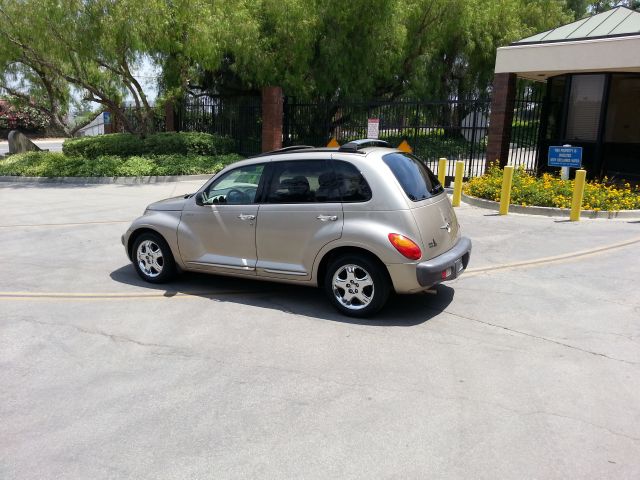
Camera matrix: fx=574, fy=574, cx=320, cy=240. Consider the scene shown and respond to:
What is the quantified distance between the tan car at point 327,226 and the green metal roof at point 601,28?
9.97 meters

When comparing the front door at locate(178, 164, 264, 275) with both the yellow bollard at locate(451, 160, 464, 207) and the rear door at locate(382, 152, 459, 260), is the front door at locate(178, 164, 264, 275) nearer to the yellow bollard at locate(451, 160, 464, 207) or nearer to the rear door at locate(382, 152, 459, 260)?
the rear door at locate(382, 152, 459, 260)

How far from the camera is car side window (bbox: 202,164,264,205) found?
625cm

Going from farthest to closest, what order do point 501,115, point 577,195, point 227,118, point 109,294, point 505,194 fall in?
point 227,118
point 501,115
point 505,194
point 577,195
point 109,294

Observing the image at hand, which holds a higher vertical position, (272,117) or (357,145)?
(272,117)

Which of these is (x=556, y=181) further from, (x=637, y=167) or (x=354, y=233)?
(x=354, y=233)

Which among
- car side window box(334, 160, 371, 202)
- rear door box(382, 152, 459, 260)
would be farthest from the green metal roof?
car side window box(334, 160, 371, 202)

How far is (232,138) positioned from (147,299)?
621 inches

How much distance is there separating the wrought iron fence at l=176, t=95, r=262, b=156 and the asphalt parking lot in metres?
14.0

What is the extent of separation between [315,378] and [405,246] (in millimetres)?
1588

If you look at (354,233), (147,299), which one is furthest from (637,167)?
(147,299)

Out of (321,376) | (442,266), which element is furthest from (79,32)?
(321,376)

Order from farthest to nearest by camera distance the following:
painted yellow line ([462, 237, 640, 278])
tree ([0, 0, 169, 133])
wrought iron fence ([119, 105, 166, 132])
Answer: wrought iron fence ([119, 105, 166, 132]) → tree ([0, 0, 169, 133]) → painted yellow line ([462, 237, 640, 278])

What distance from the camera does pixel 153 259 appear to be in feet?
22.7

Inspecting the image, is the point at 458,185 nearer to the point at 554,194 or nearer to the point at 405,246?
the point at 554,194
